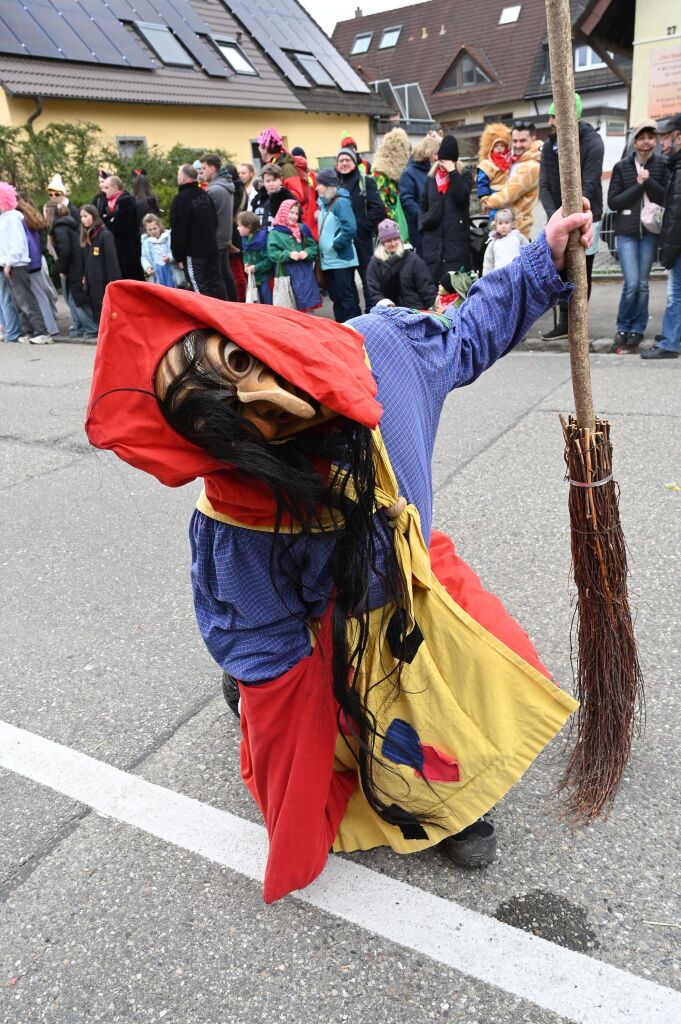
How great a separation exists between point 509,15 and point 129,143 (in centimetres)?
2300

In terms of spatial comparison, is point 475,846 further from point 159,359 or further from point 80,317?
point 80,317

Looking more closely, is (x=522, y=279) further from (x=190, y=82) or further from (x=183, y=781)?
(x=190, y=82)

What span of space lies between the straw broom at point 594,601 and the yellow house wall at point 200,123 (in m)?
16.6

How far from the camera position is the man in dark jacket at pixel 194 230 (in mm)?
8305

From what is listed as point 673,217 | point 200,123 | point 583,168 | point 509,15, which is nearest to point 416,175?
point 583,168

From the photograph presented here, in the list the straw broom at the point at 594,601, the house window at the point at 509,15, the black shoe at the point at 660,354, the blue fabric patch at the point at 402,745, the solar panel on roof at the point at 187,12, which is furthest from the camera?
the house window at the point at 509,15

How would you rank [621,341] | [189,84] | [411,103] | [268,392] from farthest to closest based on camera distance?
[411,103], [189,84], [621,341], [268,392]

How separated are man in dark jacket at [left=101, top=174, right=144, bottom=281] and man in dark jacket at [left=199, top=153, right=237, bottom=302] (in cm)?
170

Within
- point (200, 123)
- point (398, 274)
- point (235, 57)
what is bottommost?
point (398, 274)

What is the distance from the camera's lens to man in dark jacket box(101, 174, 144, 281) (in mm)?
10203

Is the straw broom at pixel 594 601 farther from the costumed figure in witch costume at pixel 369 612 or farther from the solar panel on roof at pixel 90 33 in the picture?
the solar panel on roof at pixel 90 33

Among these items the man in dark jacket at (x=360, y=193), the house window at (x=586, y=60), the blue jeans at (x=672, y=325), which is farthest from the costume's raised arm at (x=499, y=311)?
the house window at (x=586, y=60)

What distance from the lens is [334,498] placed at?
5.46 feet

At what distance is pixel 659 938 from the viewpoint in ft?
6.13
